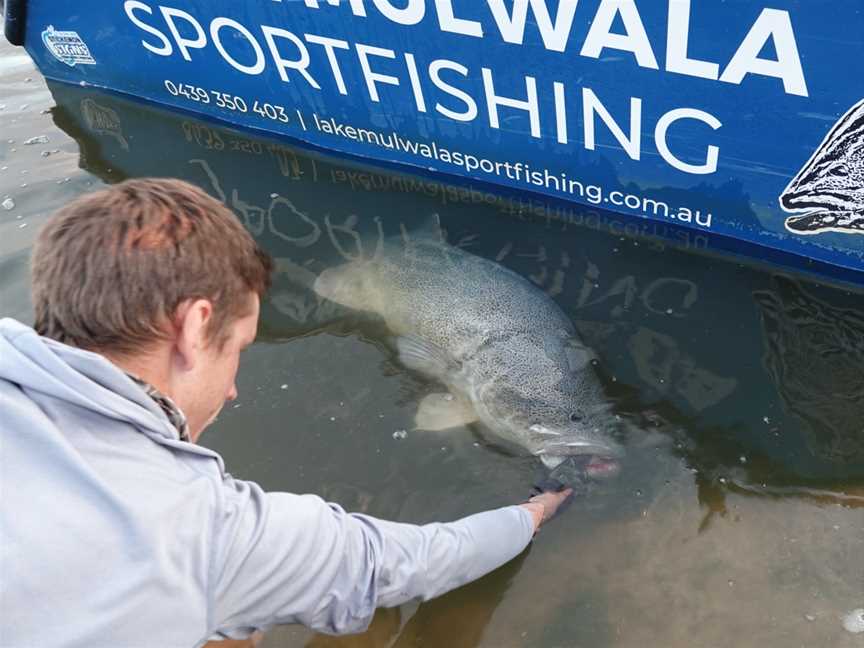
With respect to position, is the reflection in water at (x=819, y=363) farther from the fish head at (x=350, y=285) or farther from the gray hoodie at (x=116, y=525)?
the gray hoodie at (x=116, y=525)

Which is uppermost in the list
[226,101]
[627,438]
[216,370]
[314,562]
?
[216,370]

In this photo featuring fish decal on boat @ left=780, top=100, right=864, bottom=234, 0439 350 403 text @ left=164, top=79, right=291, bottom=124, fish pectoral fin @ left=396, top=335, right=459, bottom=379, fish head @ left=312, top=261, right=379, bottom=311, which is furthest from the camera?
0439 350 403 text @ left=164, top=79, right=291, bottom=124

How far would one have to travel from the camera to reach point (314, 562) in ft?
5.95

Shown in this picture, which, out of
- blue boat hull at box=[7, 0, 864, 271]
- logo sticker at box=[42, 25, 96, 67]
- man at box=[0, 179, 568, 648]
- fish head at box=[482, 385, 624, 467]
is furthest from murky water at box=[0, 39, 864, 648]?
logo sticker at box=[42, 25, 96, 67]

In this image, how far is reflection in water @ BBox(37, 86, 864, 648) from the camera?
2.63 m

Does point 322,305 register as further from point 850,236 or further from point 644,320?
point 850,236

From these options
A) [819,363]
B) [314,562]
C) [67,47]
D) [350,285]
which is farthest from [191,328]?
[67,47]

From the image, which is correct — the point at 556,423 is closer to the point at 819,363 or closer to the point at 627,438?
the point at 627,438

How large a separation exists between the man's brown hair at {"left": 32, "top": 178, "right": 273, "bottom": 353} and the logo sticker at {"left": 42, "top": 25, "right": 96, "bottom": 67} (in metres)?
5.29

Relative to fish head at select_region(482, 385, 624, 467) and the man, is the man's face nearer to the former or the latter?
the man

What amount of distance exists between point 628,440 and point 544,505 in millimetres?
585

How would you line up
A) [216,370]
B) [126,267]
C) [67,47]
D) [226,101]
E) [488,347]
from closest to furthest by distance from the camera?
1. [126,267]
2. [216,370]
3. [488,347]
4. [226,101]
5. [67,47]

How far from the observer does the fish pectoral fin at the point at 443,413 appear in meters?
3.38

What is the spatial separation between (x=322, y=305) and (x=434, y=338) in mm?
808
